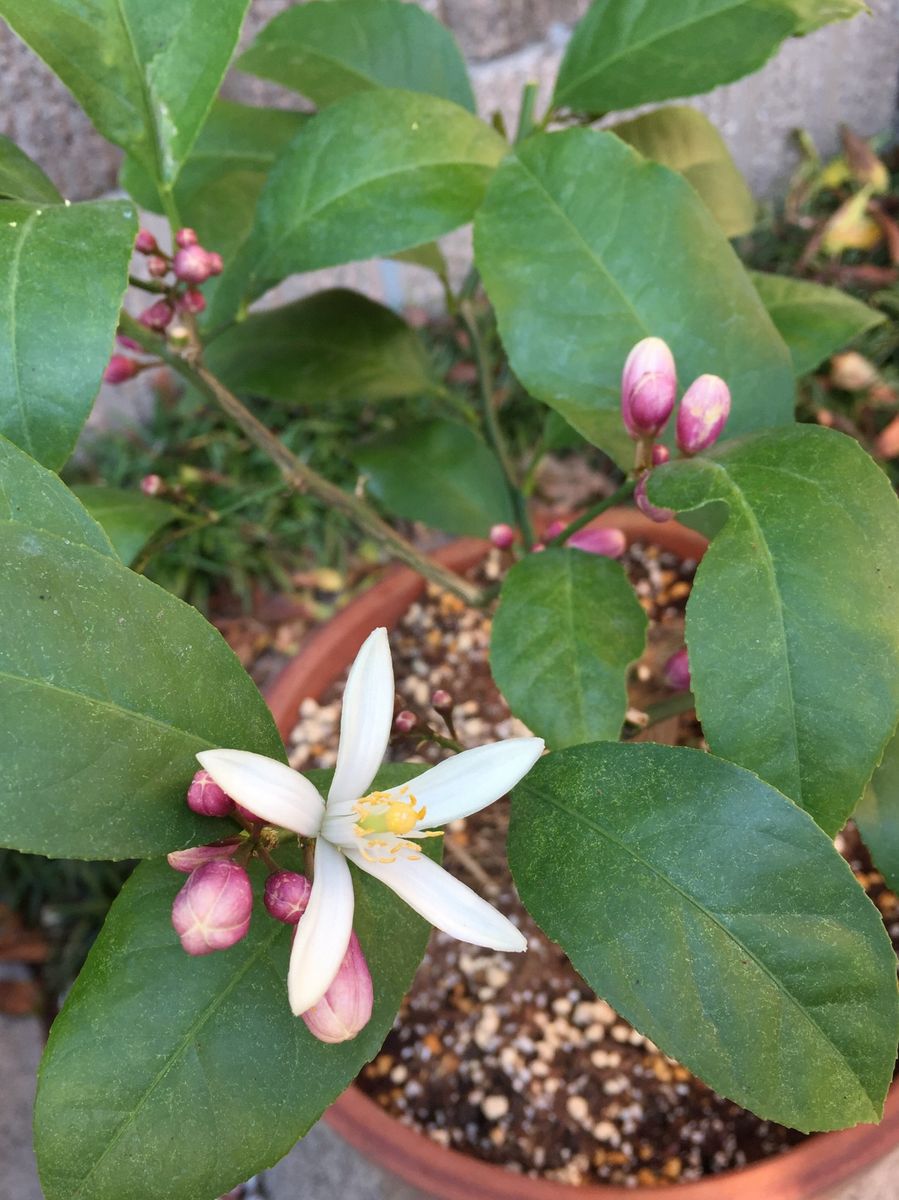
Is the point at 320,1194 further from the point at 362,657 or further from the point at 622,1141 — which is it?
the point at 362,657

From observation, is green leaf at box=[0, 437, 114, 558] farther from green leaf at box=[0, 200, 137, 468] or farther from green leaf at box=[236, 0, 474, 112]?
green leaf at box=[236, 0, 474, 112]

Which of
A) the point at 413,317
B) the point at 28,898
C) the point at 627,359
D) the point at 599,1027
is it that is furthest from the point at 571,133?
the point at 28,898

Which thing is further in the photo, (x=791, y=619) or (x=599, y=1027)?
(x=599, y=1027)

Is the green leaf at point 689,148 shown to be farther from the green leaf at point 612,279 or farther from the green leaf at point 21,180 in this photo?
the green leaf at point 21,180

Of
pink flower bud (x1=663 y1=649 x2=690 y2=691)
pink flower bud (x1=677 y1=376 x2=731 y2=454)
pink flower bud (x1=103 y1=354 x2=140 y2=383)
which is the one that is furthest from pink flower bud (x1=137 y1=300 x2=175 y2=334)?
pink flower bud (x1=663 y1=649 x2=690 y2=691)

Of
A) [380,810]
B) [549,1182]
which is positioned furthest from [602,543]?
[549,1182]

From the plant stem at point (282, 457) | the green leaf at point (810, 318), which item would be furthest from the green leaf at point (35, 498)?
the green leaf at point (810, 318)
